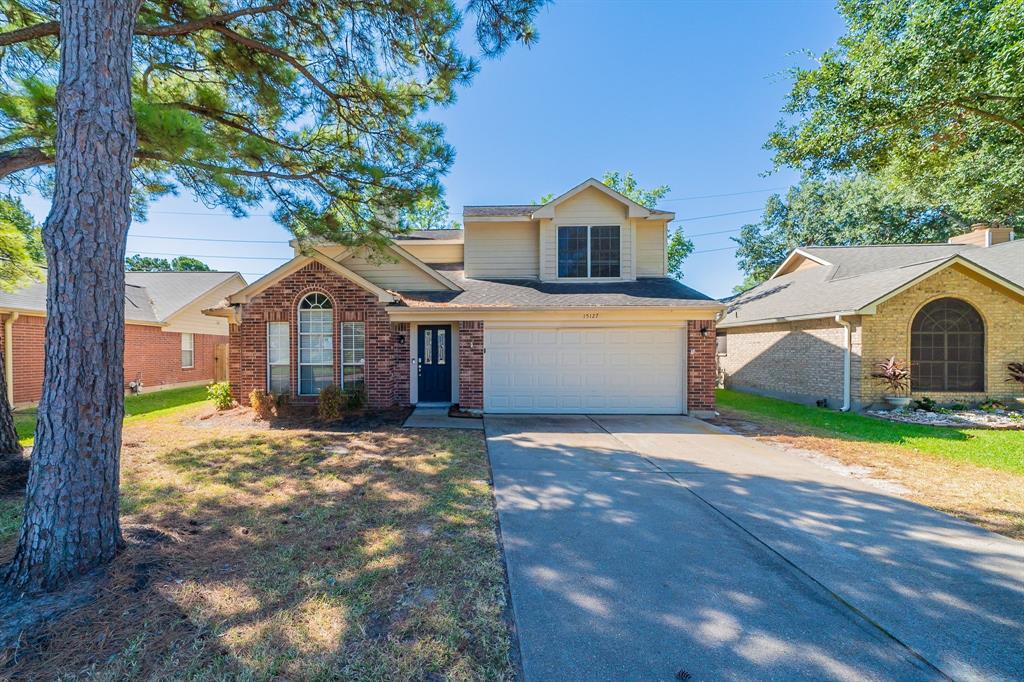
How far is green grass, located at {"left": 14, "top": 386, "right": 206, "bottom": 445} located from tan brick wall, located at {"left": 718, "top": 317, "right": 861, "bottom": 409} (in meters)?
18.2

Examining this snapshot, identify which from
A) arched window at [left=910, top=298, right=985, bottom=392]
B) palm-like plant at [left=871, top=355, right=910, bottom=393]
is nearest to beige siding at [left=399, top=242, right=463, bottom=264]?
palm-like plant at [left=871, top=355, right=910, bottom=393]

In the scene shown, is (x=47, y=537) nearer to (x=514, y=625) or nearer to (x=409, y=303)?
(x=514, y=625)

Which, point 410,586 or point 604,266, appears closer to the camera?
point 410,586

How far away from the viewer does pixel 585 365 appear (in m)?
9.80

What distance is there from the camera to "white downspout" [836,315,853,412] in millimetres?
11055

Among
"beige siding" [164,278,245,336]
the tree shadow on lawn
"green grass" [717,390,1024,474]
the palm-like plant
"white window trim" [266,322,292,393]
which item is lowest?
"green grass" [717,390,1024,474]

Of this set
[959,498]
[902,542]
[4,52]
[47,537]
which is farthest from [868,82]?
[4,52]

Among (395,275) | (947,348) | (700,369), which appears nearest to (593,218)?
(700,369)

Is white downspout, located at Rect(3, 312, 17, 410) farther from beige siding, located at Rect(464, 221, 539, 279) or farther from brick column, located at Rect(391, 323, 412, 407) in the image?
beige siding, located at Rect(464, 221, 539, 279)

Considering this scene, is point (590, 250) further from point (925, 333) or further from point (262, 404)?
point (925, 333)

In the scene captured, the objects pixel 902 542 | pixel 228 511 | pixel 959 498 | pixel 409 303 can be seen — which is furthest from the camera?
pixel 409 303

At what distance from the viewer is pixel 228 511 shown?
433 cm

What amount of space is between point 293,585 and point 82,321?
2538mm

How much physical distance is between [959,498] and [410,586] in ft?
21.1
